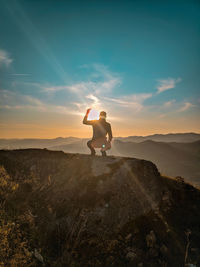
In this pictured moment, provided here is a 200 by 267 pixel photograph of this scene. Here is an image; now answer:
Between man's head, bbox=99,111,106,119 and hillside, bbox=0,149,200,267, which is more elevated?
man's head, bbox=99,111,106,119

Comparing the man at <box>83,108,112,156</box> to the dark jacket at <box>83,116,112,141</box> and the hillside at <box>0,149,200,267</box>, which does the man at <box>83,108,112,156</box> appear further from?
the hillside at <box>0,149,200,267</box>

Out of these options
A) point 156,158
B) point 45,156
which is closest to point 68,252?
point 45,156

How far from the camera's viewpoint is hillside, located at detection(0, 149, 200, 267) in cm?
415

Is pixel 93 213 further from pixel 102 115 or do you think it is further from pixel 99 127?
pixel 102 115

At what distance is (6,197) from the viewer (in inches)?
217

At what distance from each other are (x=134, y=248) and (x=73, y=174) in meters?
3.38

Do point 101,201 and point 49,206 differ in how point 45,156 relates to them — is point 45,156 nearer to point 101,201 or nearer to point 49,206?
point 49,206

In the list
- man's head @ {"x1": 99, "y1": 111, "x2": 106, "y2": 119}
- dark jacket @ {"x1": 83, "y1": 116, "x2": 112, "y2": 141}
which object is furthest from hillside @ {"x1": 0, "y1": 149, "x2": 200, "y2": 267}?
man's head @ {"x1": 99, "y1": 111, "x2": 106, "y2": 119}

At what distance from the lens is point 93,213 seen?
5.14 metres

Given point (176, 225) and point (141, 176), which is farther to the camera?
point (141, 176)

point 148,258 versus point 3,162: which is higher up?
point 3,162

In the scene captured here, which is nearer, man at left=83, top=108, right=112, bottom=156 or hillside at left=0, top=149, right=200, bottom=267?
hillside at left=0, top=149, right=200, bottom=267

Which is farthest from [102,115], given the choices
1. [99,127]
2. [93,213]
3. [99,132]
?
[93,213]

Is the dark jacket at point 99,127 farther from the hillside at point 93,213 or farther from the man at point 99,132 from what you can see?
the hillside at point 93,213
